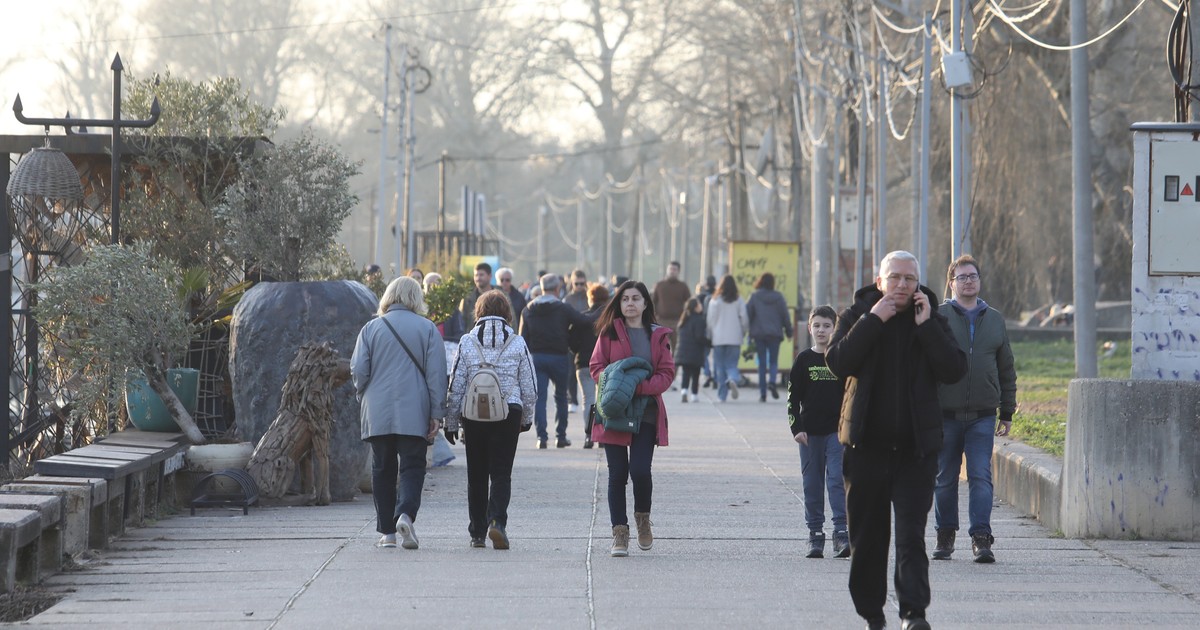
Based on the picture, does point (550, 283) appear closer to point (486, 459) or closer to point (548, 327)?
point (548, 327)

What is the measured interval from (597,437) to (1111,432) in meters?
3.14

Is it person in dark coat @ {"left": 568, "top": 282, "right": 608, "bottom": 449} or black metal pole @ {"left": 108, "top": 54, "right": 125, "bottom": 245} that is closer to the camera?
black metal pole @ {"left": 108, "top": 54, "right": 125, "bottom": 245}

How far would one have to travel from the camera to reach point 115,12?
64562 mm

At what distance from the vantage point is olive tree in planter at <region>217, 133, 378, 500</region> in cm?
1238

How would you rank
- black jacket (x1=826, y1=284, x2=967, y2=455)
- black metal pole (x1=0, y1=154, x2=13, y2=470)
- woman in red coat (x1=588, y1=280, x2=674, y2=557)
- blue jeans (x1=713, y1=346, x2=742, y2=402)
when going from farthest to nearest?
blue jeans (x1=713, y1=346, x2=742, y2=402) → black metal pole (x1=0, y1=154, x2=13, y2=470) → woman in red coat (x1=588, y1=280, x2=674, y2=557) → black jacket (x1=826, y1=284, x2=967, y2=455)

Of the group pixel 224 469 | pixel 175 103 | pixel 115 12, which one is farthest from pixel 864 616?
pixel 115 12

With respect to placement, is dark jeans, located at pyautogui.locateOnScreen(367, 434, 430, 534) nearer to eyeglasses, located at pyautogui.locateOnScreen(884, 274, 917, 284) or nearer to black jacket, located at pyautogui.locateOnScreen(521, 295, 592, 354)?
eyeglasses, located at pyautogui.locateOnScreen(884, 274, 917, 284)

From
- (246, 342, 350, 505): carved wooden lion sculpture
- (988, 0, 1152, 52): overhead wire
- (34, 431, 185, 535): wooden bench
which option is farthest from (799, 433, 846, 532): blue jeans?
(988, 0, 1152, 52): overhead wire

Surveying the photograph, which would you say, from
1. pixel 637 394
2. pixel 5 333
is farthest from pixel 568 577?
pixel 5 333

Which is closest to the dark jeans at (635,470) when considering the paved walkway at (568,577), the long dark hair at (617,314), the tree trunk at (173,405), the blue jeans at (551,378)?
the paved walkway at (568,577)

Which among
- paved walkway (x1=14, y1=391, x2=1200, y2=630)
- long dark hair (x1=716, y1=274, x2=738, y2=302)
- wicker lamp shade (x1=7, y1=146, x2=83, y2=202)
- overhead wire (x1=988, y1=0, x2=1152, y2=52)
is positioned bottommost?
paved walkway (x1=14, y1=391, x2=1200, y2=630)

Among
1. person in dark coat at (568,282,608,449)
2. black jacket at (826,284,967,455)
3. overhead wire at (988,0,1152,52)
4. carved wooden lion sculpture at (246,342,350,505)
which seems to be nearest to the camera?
black jacket at (826,284,967,455)

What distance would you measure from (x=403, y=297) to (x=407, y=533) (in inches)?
55.8

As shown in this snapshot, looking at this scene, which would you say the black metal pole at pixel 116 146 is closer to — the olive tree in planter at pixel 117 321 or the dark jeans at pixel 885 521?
the olive tree in planter at pixel 117 321
